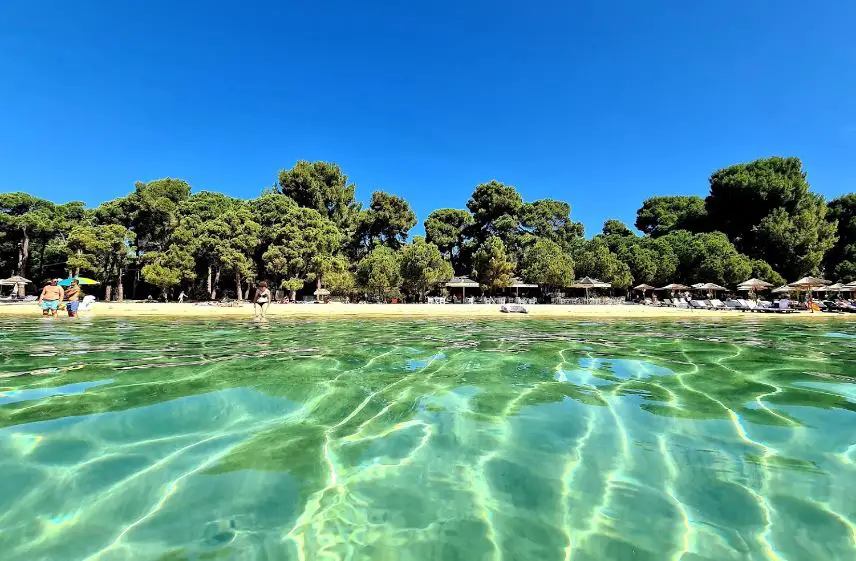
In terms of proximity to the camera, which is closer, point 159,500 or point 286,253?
point 159,500

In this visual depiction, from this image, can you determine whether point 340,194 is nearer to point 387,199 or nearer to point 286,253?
point 387,199

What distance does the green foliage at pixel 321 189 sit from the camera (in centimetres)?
4450

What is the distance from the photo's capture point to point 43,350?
7.85 m

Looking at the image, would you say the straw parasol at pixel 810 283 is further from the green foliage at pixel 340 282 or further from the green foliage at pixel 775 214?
the green foliage at pixel 340 282

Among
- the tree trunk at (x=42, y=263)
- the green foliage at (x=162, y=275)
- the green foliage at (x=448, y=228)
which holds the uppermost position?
the green foliage at (x=448, y=228)

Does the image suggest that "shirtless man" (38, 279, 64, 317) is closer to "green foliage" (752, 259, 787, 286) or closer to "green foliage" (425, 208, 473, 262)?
"green foliage" (425, 208, 473, 262)

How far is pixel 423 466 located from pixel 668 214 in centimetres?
6220

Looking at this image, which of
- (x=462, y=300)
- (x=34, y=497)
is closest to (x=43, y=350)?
(x=34, y=497)

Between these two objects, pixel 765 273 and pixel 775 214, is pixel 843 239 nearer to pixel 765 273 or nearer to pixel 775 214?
pixel 775 214

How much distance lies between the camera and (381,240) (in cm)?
4794

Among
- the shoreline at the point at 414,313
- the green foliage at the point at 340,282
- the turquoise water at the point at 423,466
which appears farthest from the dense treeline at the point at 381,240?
the turquoise water at the point at 423,466

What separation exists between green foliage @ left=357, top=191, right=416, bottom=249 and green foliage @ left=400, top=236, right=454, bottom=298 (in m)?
11.6

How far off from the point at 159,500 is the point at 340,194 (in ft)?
153

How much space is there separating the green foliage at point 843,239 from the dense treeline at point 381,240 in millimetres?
138
